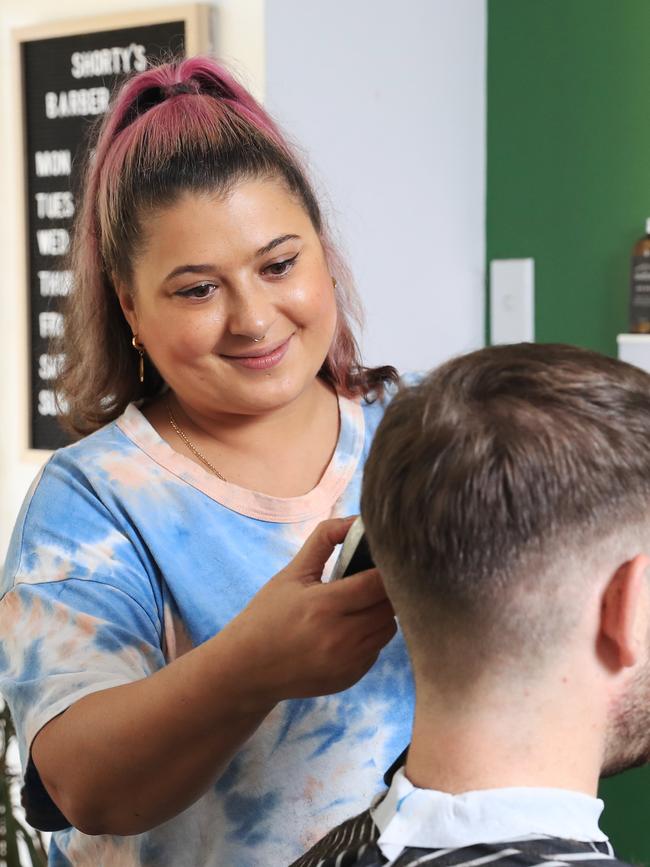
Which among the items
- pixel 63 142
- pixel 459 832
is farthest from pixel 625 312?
pixel 459 832

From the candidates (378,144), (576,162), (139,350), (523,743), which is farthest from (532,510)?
(576,162)

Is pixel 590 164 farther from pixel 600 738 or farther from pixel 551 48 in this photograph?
pixel 600 738

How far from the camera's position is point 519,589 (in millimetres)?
938

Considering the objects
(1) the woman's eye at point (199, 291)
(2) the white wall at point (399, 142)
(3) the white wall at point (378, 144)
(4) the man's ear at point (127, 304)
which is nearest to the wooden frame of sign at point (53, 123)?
(3) the white wall at point (378, 144)

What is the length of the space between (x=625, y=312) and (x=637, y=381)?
1.68 m

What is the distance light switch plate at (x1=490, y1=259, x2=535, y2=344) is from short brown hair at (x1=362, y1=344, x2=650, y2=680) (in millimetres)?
1753

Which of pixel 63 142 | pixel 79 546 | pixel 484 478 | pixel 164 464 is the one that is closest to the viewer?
pixel 484 478

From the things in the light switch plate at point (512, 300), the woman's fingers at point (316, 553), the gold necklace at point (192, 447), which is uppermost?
the light switch plate at point (512, 300)

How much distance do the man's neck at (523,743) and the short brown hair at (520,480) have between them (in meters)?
0.06

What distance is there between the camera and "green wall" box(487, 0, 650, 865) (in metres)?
2.51

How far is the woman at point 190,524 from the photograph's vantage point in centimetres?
115

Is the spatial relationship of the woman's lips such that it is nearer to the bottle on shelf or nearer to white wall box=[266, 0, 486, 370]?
white wall box=[266, 0, 486, 370]

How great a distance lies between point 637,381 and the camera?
3.10ft

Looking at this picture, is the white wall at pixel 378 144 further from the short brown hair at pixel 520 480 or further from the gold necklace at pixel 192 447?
the short brown hair at pixel 520 480
